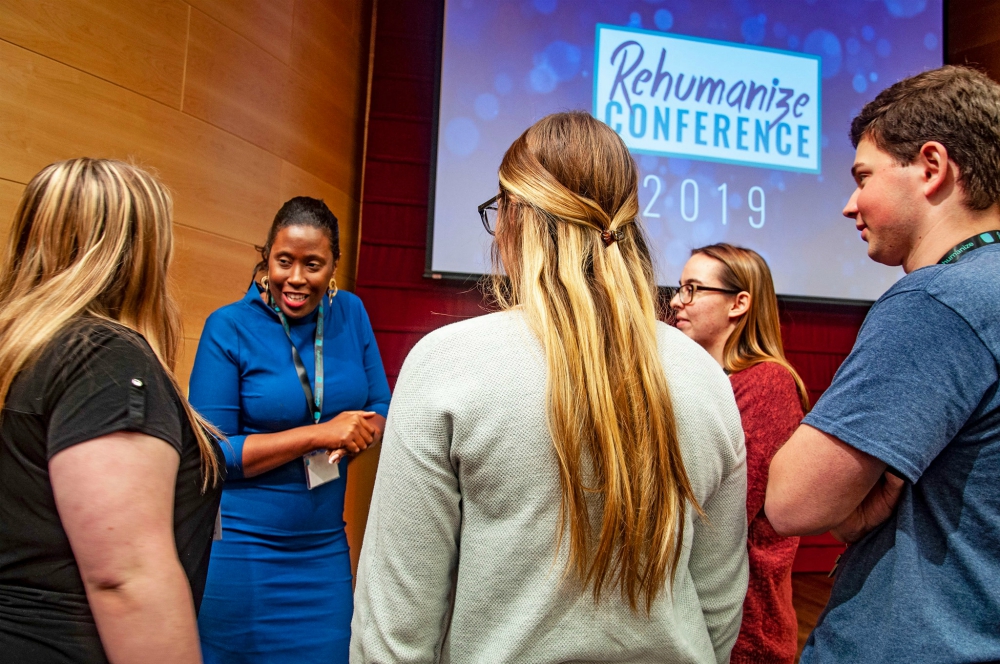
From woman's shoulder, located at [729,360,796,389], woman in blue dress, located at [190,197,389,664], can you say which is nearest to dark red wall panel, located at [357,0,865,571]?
woman in blue dress, located at [190,197,389,664]

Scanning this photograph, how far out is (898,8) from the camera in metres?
3.75

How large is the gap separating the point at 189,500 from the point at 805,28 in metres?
3.90

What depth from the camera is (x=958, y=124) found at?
0.89 m

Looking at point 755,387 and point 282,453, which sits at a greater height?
point 755,387

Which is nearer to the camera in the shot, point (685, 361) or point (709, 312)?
point (685, 361)

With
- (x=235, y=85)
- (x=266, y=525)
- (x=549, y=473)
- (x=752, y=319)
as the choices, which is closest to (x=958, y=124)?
(x=549, y=473)

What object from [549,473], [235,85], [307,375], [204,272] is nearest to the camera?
[549,473]

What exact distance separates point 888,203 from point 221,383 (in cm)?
140

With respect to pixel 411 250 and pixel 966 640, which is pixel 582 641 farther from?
pixel 411 250

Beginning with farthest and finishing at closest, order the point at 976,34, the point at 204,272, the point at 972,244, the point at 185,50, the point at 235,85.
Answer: the point at 976,34 < the point at 235,85 < the point at 204,272 < the point at 185,50 < the point at 972,244

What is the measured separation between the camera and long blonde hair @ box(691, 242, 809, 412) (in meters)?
1.73

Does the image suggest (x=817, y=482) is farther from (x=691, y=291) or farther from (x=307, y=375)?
(x=307, y=375)

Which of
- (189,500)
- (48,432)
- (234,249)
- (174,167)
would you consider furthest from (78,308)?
(234,249)

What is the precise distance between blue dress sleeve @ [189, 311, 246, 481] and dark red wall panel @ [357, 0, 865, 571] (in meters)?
1.76
